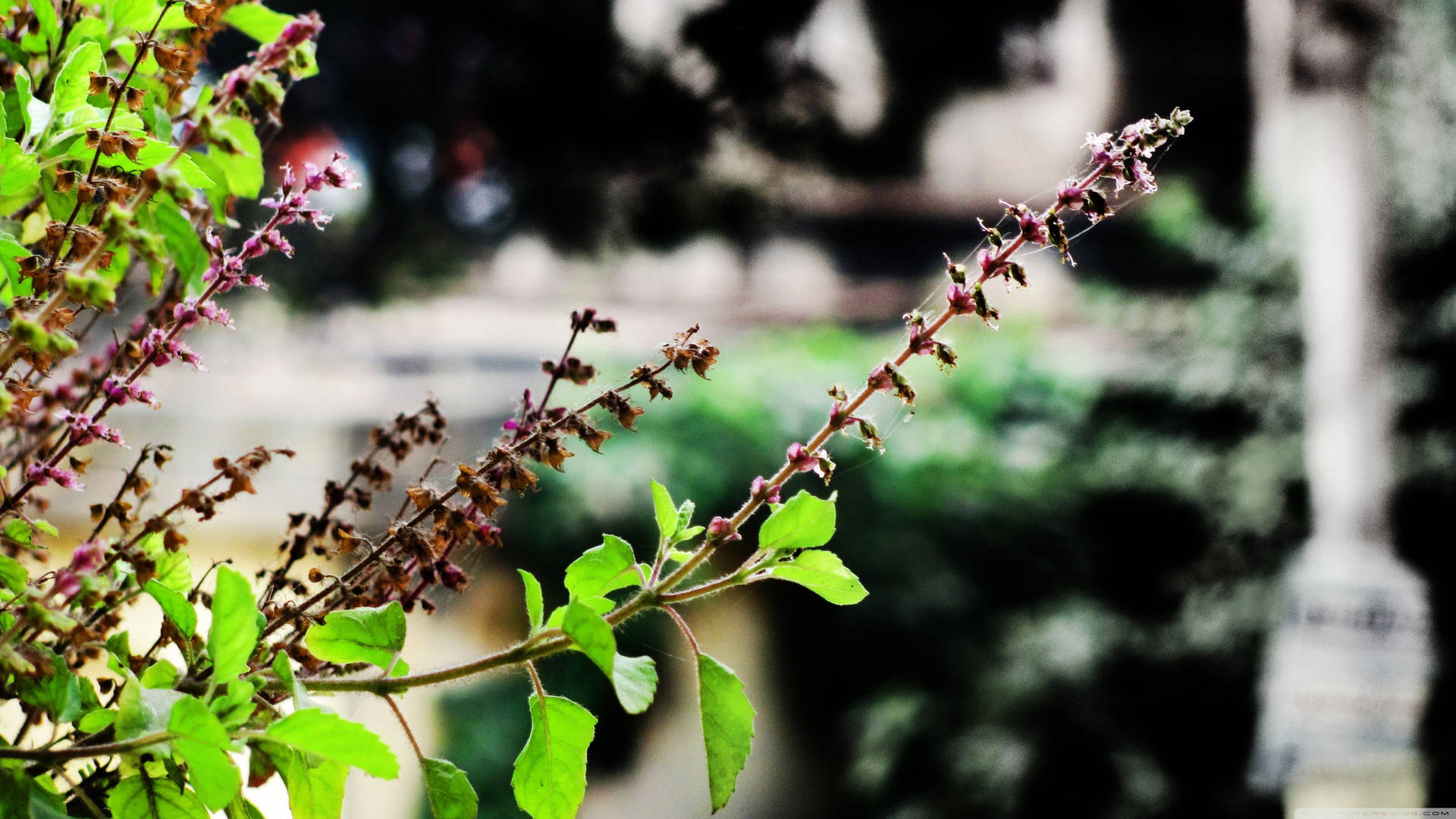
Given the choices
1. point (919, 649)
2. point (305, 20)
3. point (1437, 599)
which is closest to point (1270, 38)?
point (1437, 599)

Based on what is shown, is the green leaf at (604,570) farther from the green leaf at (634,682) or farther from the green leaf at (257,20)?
the green leaf at (257,20)

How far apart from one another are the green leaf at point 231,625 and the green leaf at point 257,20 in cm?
13

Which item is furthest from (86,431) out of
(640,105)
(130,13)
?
(640,105)

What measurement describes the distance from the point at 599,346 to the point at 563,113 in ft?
1.11

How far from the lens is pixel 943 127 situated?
53.0 inches

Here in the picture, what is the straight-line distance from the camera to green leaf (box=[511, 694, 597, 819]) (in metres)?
0.25

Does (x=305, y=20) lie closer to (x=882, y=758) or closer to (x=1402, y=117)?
(x=882, y=758)

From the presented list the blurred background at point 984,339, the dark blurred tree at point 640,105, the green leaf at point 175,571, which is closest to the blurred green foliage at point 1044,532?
the blurred background at point 984,339

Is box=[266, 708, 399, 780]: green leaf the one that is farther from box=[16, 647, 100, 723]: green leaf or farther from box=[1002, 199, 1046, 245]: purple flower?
box=[1002, 199, 1046, 245]: purple flower

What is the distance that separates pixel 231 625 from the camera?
0.21 meters

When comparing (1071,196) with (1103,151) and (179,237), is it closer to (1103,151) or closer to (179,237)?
(1103,151)

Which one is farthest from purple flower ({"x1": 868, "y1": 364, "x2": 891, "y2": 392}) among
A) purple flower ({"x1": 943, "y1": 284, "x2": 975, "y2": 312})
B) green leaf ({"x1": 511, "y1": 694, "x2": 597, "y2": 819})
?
green leaf ({"x1": 511, "y1": 694, "x2": 597, "y2": 819})

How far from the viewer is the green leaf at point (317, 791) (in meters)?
0.25

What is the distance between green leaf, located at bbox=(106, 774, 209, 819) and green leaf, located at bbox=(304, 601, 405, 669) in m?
0.06
